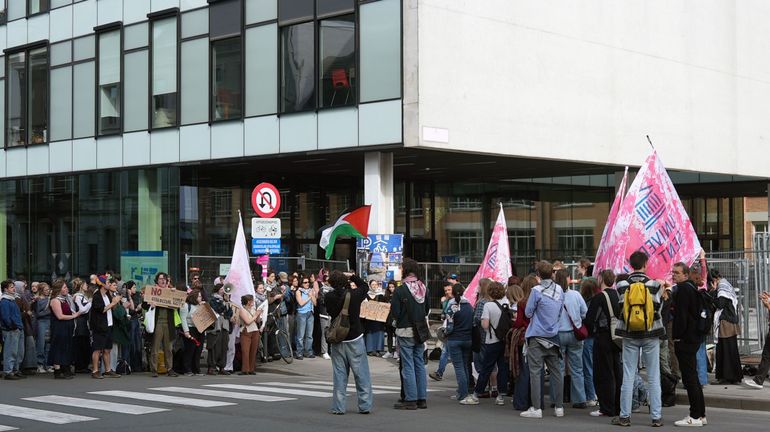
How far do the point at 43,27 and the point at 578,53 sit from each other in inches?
709

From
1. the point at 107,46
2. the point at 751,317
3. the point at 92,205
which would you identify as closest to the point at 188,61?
the point at 107,46

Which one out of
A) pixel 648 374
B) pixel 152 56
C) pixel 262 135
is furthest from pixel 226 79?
pixel 648 374

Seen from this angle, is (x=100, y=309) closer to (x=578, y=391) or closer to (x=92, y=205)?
(x=578, y=391)

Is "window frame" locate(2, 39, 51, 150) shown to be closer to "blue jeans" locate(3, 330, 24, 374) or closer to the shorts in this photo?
"blue jeans" locate(3, 330, 24, 374)

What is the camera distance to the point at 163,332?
2061cm

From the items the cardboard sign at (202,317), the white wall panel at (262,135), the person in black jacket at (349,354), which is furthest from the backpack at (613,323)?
the white wall panel at (262,135)

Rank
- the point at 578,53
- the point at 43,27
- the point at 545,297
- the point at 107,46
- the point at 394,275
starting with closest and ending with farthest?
the point at 545,297
the point at 394,275
the point at 578,53
the point at 107,46
the point at 43,27

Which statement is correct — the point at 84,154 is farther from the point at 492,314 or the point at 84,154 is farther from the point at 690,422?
the point at 690,422

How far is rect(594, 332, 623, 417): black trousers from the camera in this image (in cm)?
1381

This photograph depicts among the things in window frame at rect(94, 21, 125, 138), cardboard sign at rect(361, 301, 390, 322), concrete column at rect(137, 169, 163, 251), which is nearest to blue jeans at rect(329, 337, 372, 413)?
cardboard sign at rect(361, 301, 390, 322)

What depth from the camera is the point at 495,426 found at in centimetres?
1281

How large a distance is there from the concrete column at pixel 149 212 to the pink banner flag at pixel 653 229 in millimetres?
20310

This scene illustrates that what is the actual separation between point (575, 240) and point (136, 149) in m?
15.9

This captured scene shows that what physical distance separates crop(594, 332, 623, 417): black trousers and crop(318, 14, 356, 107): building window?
1405 cm
